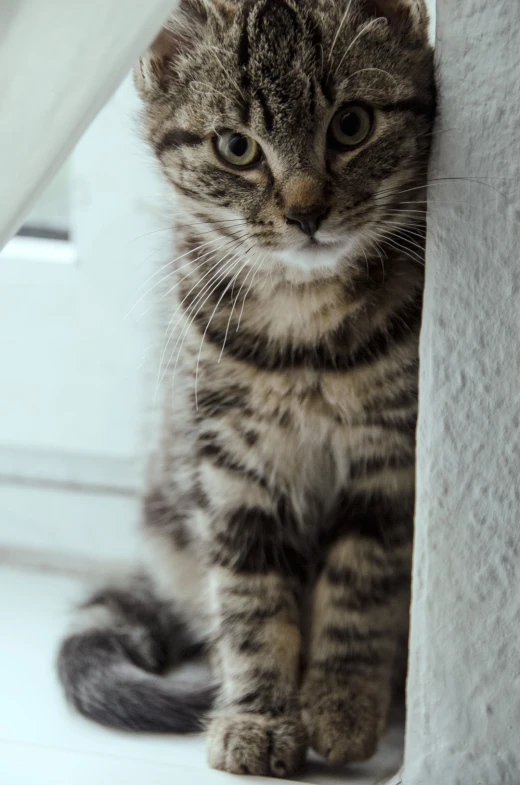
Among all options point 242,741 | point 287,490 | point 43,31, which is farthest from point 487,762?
point 43,31

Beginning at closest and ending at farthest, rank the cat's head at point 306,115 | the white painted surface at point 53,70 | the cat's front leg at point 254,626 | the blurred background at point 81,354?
the white painted surface at point 53,70, the cat's head at point 306,115, the cat's front leg at point 254,626, the blurred background at point 81,354

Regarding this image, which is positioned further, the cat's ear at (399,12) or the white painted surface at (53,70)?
the cat's ear at (399,12)

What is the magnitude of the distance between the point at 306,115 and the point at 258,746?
0.65m

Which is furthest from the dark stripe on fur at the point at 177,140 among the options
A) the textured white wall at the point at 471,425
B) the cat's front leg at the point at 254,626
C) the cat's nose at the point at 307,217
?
the cat's front leg at the point at 254,626

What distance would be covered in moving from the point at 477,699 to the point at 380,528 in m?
0.30

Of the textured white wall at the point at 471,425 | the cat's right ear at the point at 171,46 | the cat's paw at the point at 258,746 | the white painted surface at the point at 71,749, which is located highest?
the cat's right ear at the point at 171,46

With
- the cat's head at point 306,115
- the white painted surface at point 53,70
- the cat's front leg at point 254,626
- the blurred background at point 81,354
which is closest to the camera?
the white painted surface at point 53,70

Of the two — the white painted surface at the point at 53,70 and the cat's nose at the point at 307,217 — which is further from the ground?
the white painted surface at the point at 53,70

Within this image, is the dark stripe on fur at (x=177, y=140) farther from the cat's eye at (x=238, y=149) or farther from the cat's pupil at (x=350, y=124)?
the cat's pupil at (x=350, y=124)

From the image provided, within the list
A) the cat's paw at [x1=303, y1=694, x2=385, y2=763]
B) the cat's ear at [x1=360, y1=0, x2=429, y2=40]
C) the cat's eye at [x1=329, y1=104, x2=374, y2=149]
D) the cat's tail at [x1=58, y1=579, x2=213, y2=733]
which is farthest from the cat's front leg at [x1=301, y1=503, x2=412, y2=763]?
the cat's ear at [x1=360, y1=0, x2=429, y2=40]

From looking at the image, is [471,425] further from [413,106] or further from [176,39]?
[176,39]

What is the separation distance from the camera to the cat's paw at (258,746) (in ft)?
3.15

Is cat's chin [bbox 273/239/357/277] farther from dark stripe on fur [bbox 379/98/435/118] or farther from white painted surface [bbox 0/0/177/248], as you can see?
white painted surface [bbox 0/0/177/248]

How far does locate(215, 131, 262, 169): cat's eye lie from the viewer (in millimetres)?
938
